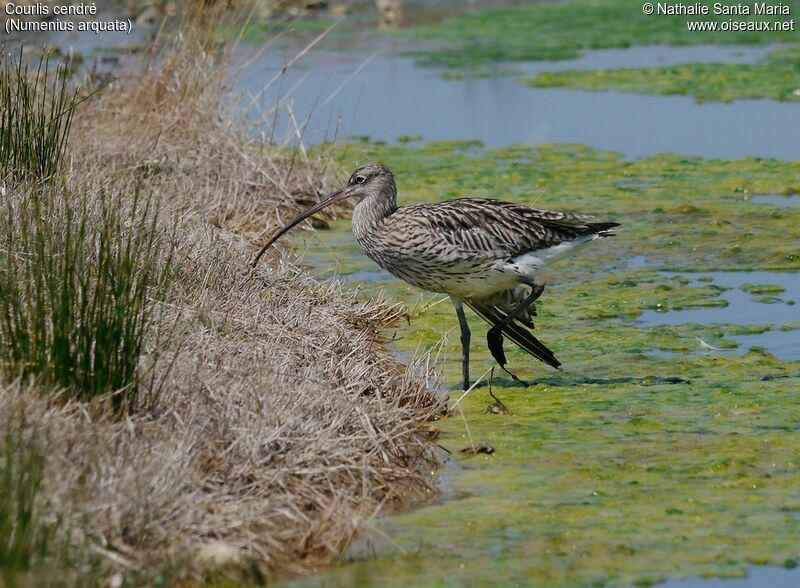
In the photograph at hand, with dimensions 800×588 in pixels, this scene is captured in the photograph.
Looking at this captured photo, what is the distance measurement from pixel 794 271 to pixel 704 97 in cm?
712

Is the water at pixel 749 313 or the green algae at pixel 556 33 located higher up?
the green algae at pixel 556 33

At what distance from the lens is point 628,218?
39.2ft

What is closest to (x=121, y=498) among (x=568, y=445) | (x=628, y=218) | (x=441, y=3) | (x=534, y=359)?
(x=568, y=445)

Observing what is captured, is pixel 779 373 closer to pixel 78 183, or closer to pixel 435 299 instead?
pixel 435 299

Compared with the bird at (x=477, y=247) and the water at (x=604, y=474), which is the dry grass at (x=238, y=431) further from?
the bird at (x=477, y=247)

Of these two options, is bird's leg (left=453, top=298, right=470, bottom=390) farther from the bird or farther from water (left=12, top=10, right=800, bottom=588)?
water (left=12, top=10, right=800, bottom=588)

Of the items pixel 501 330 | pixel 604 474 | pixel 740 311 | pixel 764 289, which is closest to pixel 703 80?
pixel 764 289

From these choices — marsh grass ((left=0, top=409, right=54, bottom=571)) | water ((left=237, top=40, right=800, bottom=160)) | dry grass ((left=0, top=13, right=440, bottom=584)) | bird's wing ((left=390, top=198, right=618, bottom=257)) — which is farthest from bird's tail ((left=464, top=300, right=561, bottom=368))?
water ((left=237, top=40, right=800, bottom=160))

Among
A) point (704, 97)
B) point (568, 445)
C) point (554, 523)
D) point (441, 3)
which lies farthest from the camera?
point (441, 3)

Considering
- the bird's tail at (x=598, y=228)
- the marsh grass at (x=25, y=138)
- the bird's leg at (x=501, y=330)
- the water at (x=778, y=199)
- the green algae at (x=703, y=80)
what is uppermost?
the marsh grass at (x=25, y=138)

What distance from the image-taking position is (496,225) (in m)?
8.20

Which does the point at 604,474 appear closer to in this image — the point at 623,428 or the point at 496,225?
the point at 623,428

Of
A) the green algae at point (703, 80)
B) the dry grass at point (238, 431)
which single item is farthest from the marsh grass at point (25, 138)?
the green algae at point (703, 80)

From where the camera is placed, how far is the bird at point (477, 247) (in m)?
8.03
